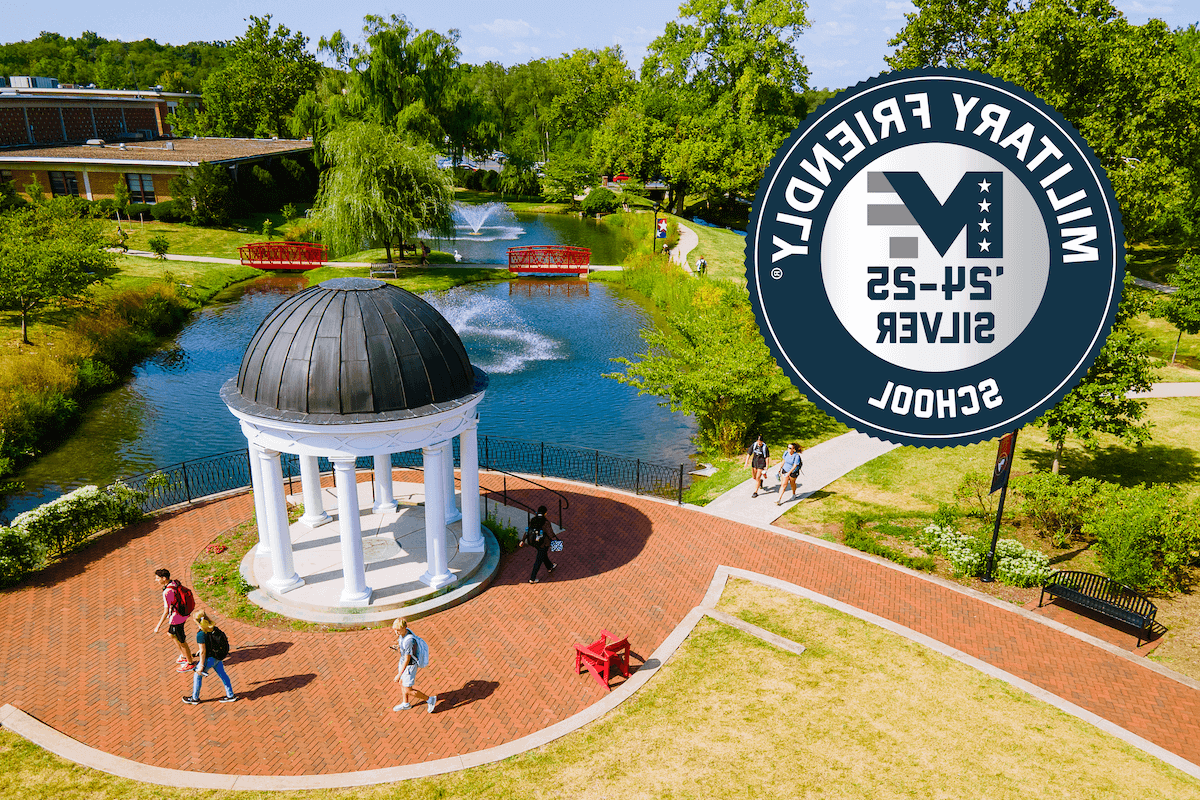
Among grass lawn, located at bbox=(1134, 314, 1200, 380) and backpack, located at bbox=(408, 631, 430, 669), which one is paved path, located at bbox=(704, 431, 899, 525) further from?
grass lawn, located at bbox=(1134, 314, 1200, 380)

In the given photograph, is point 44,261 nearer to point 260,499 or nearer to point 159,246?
point 159,246

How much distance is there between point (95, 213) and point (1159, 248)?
79878mm

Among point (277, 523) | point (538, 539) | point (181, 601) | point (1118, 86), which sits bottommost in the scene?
point (538, 539)

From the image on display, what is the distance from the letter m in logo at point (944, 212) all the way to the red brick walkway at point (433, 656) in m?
7.95

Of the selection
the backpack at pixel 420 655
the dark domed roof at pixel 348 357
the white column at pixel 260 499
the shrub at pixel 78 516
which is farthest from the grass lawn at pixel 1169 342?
the shrub at pixel 78 516

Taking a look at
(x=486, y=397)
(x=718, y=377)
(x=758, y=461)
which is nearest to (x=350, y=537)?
(x=758, y=461)

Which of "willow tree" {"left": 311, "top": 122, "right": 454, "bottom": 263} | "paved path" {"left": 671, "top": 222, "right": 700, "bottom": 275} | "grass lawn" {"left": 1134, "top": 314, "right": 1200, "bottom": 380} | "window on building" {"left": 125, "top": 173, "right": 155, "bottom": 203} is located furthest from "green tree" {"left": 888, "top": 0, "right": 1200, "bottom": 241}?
"window on building" {"left": 125, "top": 173, "right": 155, "bottom": 203}

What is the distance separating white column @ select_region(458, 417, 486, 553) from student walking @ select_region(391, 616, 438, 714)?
190 inches

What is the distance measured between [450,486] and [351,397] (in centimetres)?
440

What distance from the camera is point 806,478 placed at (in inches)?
953

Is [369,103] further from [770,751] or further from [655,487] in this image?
[770,751]

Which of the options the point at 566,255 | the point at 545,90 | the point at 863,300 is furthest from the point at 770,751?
the point at 545,90

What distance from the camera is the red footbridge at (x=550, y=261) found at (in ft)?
188

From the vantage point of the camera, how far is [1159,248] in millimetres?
58312
